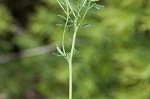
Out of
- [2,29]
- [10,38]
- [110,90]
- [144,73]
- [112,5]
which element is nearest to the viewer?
[144,73]

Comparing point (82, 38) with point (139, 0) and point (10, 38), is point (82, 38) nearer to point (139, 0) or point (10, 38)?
point (139, 0)

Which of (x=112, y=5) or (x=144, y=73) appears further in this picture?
(x=112, y=5)

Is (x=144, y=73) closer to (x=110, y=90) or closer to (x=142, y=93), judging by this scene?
(x=142, y=93)

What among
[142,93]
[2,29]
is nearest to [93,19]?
[142,93]

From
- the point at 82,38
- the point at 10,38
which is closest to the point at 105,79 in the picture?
the point at 82,38

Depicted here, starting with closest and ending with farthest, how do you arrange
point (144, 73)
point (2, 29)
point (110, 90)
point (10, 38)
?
point (144, 73) < point (110, 90) < point (2, 29) < point (10, 38)

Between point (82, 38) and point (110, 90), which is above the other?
point (82, 38)
